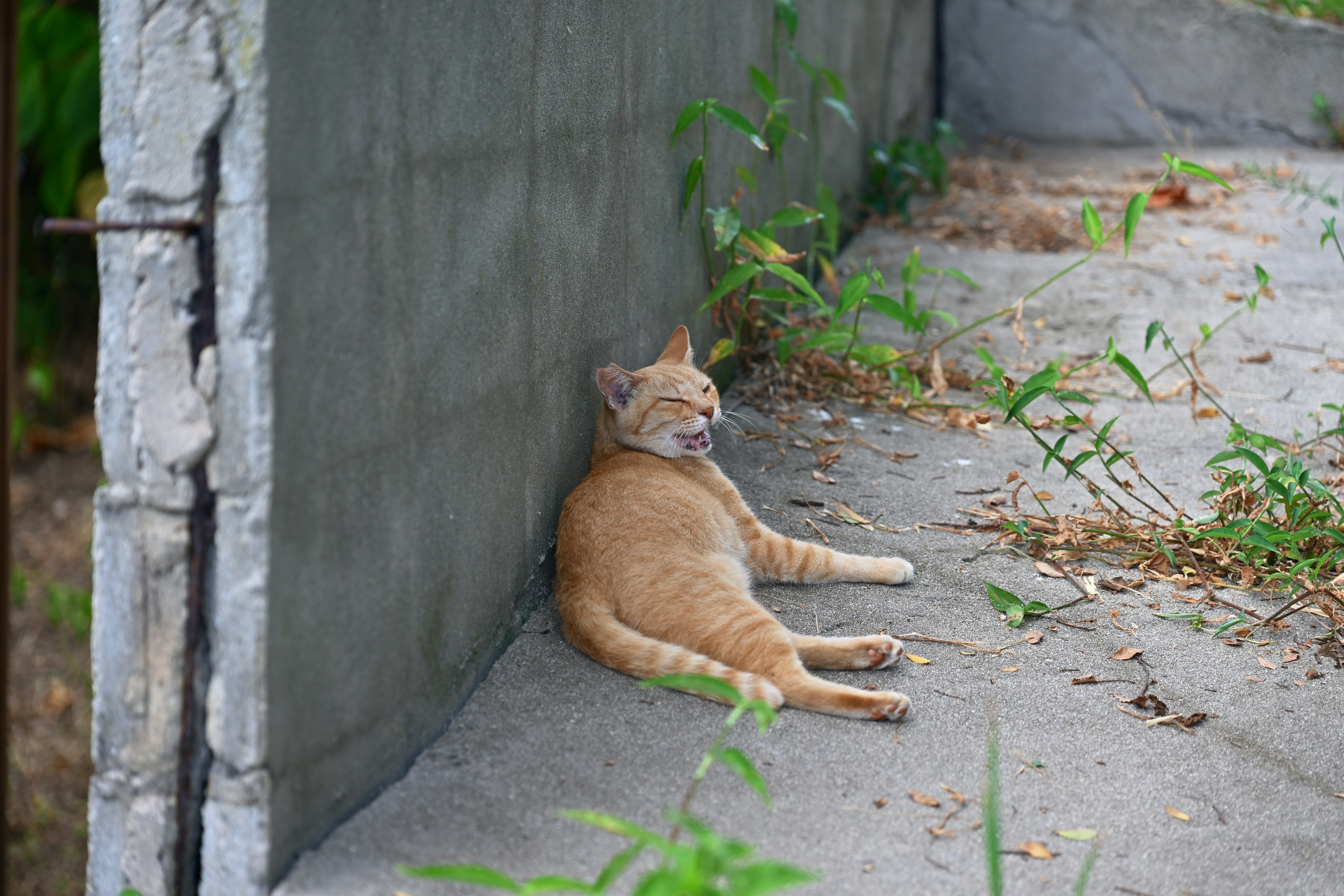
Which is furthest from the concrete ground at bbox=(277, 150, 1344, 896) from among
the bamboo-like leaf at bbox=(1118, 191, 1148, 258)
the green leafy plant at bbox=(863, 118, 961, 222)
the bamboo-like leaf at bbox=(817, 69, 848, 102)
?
the green leafy plant at bbox=(863, 118, 961, 222)

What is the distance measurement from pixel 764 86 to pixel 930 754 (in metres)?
2.43

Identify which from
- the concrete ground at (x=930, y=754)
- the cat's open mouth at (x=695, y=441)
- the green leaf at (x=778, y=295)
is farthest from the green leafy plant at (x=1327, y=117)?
the cat's open mouth at (x=695, y=441)

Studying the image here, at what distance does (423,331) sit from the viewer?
1.99m

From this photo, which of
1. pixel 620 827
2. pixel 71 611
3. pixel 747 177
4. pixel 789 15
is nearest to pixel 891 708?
pixel 620 827

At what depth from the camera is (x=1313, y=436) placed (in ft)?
12.4

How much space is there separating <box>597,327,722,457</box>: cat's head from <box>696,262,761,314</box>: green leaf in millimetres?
503

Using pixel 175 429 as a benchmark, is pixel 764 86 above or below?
above

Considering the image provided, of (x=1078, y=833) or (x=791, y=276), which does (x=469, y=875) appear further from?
(x=791, y=276)

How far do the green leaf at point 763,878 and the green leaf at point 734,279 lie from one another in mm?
2285

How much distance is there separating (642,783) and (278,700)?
2.31 ft

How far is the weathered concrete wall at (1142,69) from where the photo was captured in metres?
7.74

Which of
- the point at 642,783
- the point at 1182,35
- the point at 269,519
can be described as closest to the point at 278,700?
the point at 269,519

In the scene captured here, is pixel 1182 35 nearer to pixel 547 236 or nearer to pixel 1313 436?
pixel 1313 436

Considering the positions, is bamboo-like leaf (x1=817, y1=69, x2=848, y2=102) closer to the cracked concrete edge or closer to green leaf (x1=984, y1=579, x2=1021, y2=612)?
green leaf (x1=984, y1=579, x2=1021, y2=612)
